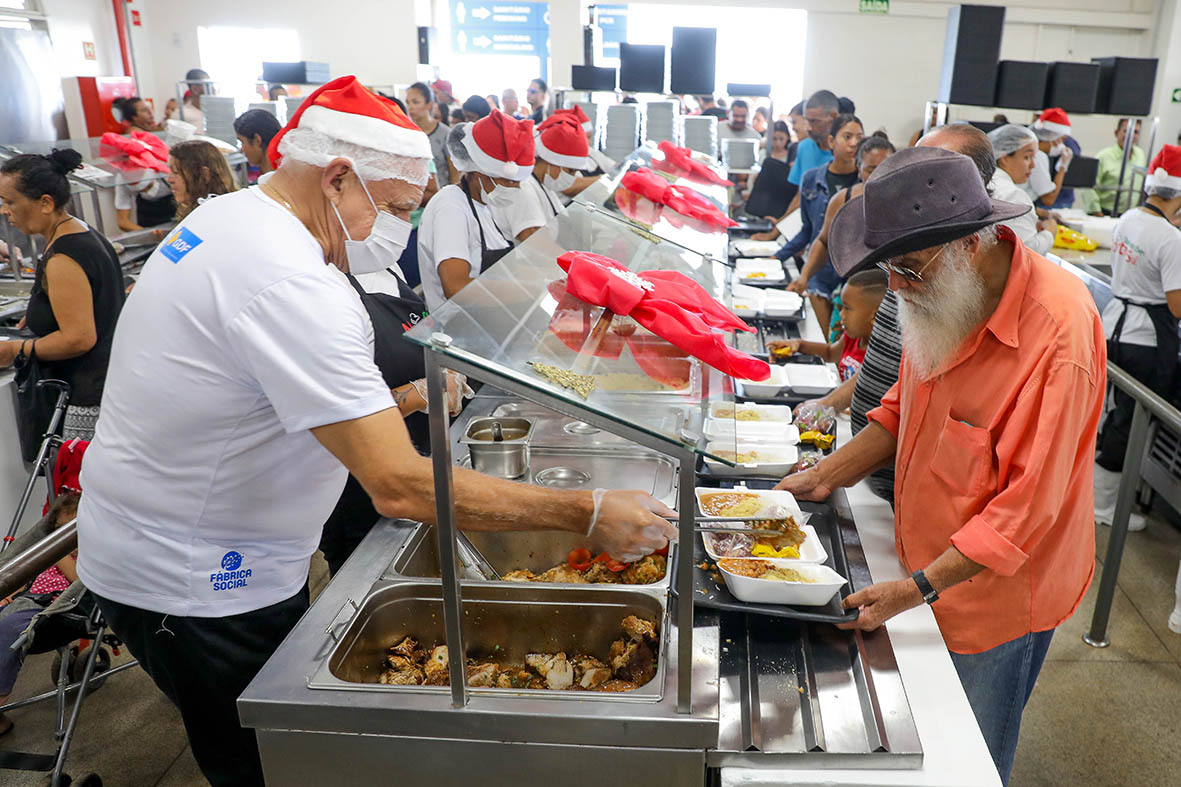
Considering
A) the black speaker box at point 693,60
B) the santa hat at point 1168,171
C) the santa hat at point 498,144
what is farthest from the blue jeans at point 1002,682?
the black speaker box at point 693,60

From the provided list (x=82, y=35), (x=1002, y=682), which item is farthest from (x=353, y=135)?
(x=82, y=35)

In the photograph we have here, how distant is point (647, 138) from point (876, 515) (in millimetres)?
5909

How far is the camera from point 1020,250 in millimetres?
1625

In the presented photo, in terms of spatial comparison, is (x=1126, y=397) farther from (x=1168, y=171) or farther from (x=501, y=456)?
(x=501, y=456)

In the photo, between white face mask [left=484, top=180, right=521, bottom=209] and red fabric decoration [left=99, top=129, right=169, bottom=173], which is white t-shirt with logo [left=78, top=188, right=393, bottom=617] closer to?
white face mask [left=484, top=180, right=521, bottom=209]

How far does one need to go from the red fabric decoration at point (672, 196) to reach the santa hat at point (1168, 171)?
1.96 meters

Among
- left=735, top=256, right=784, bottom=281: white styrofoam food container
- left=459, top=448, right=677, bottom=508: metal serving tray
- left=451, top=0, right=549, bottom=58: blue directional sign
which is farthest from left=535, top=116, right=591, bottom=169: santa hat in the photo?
left=451, top=0, right=549, bottom=58: blue directional sign

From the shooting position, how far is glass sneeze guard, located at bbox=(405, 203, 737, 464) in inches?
46.3

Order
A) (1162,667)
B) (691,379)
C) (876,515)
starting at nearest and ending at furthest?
(691,379), (876,515), (1162,667)

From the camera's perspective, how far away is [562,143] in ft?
14.1

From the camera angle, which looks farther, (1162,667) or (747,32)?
(747,32)

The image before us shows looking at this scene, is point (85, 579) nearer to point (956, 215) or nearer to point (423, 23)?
point (956, 215)

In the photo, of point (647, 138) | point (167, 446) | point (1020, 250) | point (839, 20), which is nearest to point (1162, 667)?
point (1020, 250)

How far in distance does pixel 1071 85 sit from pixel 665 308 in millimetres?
3394
